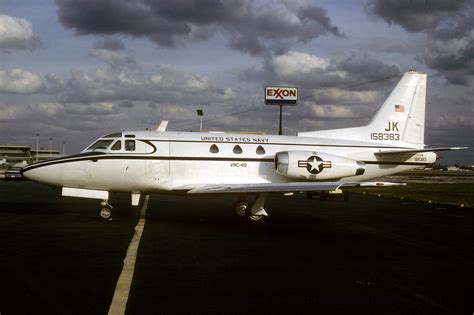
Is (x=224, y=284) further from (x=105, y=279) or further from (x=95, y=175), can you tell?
(x=95, y=175)

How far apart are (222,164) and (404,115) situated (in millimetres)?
9622

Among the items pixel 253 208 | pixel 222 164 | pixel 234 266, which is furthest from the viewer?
pixel 222 164

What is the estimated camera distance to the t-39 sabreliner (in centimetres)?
1892

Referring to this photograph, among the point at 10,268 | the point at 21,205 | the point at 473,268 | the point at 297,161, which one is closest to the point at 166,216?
the point at 297,161

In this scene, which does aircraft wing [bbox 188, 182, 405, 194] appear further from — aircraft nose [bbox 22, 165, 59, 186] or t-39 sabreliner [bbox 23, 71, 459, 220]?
aircraft nose [bbox 22, 165, 59, 186]

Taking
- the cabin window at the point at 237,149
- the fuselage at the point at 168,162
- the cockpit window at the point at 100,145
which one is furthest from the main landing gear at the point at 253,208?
the cockpit window at the point at 100,145

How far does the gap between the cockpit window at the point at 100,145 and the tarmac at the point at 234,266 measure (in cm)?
281

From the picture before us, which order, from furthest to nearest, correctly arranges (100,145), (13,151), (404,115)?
(13,151)
(404,115)
(100,145)

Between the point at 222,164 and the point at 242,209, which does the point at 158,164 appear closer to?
the point at 222,164

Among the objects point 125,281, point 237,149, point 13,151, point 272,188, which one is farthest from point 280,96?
point 13,151

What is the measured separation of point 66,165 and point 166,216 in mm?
4611

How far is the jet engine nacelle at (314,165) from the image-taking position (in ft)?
65.5

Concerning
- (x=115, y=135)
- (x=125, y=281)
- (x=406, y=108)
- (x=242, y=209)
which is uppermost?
(x=406, y=108)

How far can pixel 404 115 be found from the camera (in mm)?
23969
